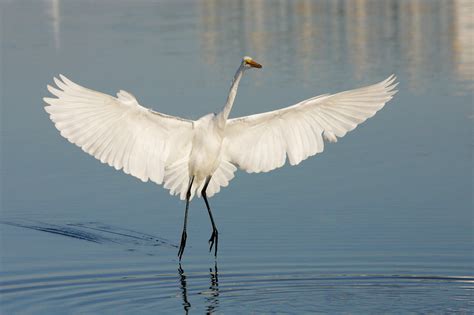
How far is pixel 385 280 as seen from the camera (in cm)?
935

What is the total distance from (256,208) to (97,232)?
69.1 inches

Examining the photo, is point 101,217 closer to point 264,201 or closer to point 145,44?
point 264,201

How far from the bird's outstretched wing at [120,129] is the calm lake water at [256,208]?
87 cm

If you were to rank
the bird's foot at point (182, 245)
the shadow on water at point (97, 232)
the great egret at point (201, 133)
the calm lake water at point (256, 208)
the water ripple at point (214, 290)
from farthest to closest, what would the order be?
the shadow on water at point (97, 232) → the bird's foot at point (182, 245) → the great egret at point (201, 133) → the calm lake water at point (256, 208) → the water ripple at point (214, 290)

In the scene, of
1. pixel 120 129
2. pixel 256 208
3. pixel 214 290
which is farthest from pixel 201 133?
pixel 214 290

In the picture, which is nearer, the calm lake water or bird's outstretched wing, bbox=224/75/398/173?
the calm lake water

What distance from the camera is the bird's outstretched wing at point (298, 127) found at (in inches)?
402

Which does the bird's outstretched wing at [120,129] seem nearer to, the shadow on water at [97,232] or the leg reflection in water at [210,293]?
the shadow on water at [97,232]

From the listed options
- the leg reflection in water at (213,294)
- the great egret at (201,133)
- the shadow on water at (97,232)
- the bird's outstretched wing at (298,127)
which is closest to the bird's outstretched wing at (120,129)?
the great egret at (201,133)

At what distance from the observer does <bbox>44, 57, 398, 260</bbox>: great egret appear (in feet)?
32.4

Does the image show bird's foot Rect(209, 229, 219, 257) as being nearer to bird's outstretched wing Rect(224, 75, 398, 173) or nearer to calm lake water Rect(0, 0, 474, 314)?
calm lake water Rect(0, 0, 474, 314)

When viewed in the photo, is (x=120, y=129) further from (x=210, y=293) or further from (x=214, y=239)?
(x=210, y=293)

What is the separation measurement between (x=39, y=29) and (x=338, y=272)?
70.5 feet

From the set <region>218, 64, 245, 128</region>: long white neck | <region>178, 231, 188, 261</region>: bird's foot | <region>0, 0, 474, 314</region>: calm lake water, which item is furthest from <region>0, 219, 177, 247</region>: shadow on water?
<region>218, 64, 245, 128</region>: long white neck
